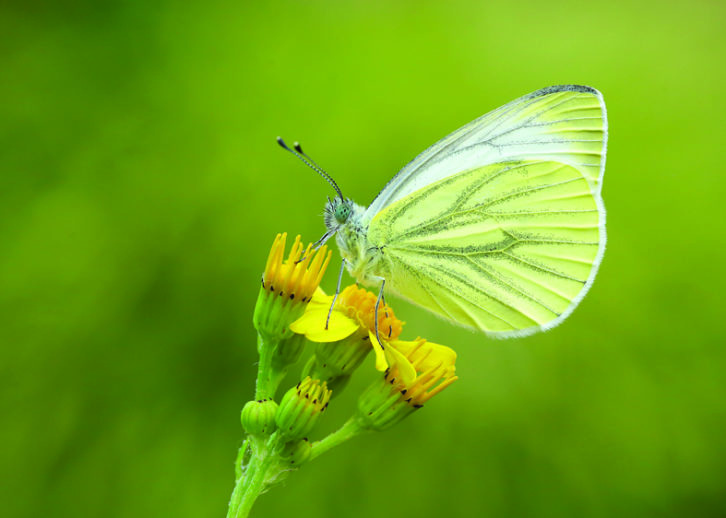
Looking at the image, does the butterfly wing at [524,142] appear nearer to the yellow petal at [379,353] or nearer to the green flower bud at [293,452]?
the yellow petal at [379,353]

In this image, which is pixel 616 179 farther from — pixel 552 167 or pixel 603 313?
pixel 552 167

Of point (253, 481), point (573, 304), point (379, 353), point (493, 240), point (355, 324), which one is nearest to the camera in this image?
point (253, 481)

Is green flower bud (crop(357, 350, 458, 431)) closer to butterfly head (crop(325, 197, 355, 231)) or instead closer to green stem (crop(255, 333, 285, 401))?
green stem (crop(255, 333, 285, 401))

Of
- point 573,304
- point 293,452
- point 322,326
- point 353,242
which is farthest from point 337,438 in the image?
point 573,304

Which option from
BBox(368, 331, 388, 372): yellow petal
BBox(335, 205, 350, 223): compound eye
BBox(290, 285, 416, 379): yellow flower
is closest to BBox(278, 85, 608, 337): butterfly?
BBox(335, 205, 350, 223): compound eye

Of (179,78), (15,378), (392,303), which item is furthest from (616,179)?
(15,378)

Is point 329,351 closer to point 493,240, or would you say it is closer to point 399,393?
point 399,393

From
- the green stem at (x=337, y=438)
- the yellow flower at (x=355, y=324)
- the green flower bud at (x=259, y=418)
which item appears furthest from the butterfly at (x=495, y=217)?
the green flower bud at (x=259, y=418)

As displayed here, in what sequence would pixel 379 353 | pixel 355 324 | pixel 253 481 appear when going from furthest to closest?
pixel 355 324
pixel 379 353
pixel 253 481

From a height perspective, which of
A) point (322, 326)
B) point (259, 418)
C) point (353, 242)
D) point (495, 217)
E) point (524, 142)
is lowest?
point (259, 418)
